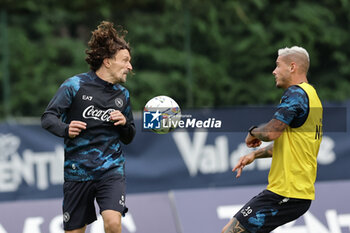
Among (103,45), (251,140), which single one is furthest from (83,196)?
(251,140)

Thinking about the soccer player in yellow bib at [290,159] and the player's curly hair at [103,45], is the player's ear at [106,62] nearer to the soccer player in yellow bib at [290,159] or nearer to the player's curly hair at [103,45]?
the player's curly hair at [103,45]

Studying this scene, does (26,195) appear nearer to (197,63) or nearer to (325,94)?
(197,63)

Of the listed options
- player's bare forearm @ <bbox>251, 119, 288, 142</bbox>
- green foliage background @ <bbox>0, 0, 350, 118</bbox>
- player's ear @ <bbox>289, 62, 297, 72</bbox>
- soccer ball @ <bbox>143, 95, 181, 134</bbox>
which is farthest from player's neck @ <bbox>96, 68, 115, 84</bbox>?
green foliage background @ <bbox>0, 0, 350, 118</bbox>

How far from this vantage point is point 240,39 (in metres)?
12.7

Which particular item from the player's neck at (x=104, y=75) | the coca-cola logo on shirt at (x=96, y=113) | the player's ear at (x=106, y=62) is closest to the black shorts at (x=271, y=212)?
the coca-cola logo on shirt at (x=96, y=113)

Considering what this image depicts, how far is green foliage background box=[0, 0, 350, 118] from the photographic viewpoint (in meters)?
11.9

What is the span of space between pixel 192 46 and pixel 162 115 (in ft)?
22.9

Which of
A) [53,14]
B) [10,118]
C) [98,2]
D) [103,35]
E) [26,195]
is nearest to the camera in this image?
[103,35]

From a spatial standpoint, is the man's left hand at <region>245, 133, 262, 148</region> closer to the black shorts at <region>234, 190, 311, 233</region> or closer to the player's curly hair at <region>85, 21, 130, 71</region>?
the black shorts at <region>234, 190, 311, 233</region>

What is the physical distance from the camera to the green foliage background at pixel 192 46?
1186 cm

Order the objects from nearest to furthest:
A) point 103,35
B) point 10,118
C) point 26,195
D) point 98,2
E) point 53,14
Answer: point 103,35, point 26,195, point 10,118, point 53,14, point 98,2

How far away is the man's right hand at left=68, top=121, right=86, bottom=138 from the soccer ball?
643 mm

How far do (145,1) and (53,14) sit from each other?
2442 mm

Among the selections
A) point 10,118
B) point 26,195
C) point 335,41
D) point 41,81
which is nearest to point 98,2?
point 41,81
